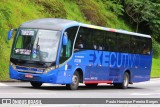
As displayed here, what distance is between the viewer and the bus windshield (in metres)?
22.8

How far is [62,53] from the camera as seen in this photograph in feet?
76.0

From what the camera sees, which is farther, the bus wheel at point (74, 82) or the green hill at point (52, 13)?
the green hill at point (52, 13)

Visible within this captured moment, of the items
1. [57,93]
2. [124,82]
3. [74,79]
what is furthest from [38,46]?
[124,82]

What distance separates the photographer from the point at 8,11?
33.9 m

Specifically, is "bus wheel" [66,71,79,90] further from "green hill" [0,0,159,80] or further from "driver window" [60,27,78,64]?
"green hill" [0,0,159,80]

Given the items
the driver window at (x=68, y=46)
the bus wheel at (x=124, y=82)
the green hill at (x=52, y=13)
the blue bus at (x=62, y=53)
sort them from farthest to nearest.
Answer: the green hill at (x=52, y=13) < the bus wheel at (x=124, y=82) < the driver window at (x=68, y=46) < the blue bus at (x=62, y=53)

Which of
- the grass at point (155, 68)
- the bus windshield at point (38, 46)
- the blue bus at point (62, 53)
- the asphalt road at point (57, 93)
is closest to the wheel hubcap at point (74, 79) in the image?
the blue bus at point (62, 53)

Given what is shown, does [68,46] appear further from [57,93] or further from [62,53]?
[57,93]

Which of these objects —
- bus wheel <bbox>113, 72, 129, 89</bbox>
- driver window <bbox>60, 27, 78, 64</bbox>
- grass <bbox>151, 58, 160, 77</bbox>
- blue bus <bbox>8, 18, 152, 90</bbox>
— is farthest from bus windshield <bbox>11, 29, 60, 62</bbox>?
grass <bbox>151, 58, 160, 77</bbox>

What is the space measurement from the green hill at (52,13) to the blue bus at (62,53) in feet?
18.2

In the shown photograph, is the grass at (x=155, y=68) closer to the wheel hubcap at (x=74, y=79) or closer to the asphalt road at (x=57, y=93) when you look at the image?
the asphalt road at (x=57, y=93)

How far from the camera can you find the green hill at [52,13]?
3209 centimetres

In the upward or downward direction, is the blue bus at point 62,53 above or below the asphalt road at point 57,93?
above

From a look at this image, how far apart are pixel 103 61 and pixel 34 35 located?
17.3ft
